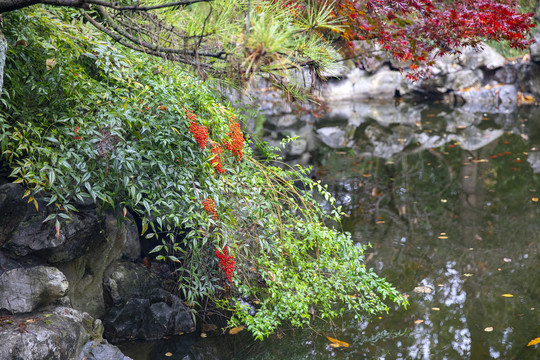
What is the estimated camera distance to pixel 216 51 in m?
2.61

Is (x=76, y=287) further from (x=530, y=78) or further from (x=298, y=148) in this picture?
(x=530, y=78)

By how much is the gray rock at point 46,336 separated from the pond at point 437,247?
578 millimetres

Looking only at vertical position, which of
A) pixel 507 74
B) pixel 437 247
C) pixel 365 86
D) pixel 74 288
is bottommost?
pixel 74 288

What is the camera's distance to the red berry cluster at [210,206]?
9.07 feet

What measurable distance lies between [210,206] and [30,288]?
1164mm

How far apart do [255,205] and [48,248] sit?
1.35 m

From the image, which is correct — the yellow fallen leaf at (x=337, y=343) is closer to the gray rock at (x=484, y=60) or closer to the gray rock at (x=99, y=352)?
the gray rock at (x=99, y=352)

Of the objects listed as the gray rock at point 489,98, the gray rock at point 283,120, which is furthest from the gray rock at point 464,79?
the gray rock at point 283,120

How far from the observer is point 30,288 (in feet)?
9.11

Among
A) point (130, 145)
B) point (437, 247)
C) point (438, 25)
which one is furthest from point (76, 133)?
point (437, 247)

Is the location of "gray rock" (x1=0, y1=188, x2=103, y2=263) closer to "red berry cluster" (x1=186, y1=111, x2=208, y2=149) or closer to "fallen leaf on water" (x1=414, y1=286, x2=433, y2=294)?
"red berry cluster" (x1=186, y1=111, x2=208, y2=149)

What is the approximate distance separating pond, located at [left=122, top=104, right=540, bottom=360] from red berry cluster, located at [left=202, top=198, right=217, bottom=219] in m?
1.07

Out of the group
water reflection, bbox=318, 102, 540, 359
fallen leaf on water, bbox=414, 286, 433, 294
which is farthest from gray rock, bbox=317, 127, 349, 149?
fallen leaf on water, bbox=414, 286, 433, 294

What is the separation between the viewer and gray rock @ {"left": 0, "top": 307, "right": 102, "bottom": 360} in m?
2.39
